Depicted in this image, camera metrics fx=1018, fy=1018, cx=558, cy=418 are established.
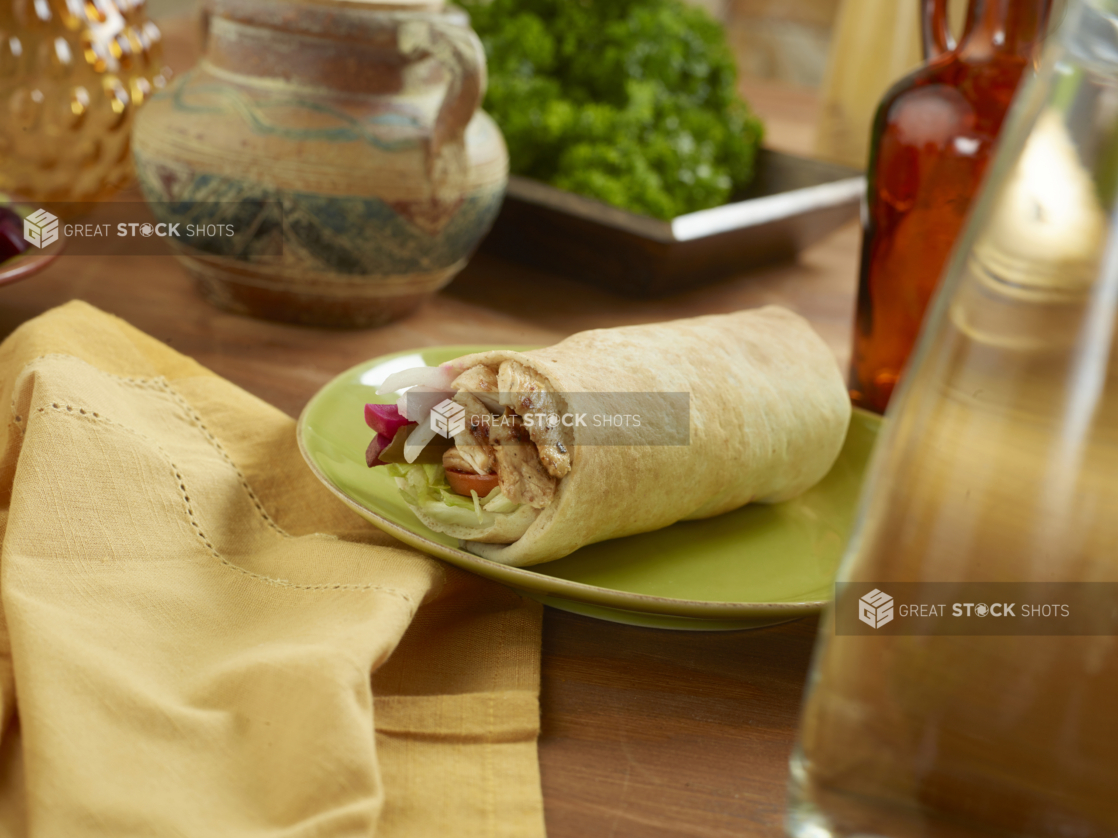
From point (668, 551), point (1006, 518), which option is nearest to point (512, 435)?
point (668, 551)

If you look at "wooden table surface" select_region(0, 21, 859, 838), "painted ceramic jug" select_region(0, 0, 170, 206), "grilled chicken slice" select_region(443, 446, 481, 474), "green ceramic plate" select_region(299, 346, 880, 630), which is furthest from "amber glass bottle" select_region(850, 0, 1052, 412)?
"painted ceramic jug" select_region(0, 0, 170, 206)

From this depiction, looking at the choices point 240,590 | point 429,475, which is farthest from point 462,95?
point 240,590

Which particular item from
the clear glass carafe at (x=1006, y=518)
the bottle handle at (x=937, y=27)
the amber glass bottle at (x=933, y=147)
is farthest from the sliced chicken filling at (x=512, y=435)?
the bottle handle at (x=937, y=27)

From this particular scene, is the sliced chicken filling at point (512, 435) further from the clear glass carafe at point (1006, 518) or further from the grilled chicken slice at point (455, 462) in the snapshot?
the clear glass carafe at point (1006, 518)

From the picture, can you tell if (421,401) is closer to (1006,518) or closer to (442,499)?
(442,499)

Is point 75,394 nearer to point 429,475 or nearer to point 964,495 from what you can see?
point 429,475
